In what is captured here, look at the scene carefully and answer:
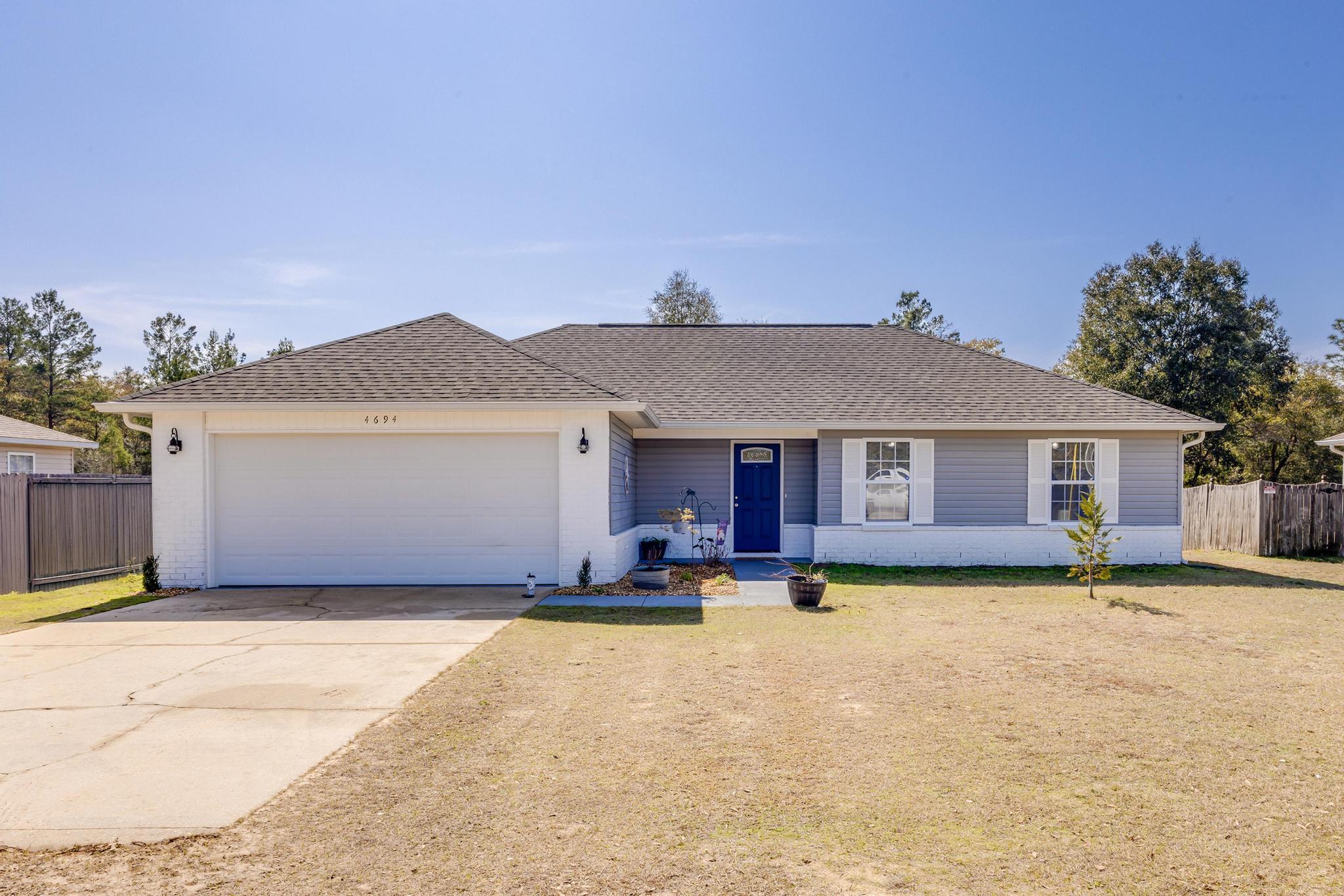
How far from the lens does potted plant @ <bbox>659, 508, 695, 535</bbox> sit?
42.0ft

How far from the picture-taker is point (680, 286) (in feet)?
128

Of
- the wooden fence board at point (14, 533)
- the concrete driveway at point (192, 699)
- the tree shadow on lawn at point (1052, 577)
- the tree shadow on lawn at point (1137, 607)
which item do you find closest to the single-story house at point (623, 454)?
the tree shadow on lawn at point (1052, 577)

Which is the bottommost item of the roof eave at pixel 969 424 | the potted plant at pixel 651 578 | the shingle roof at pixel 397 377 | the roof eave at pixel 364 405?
the potted plant at pixel 651 578

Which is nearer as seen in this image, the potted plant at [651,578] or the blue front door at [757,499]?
the potted plant at [651,578]

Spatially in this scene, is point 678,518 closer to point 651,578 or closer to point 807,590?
point 651,578

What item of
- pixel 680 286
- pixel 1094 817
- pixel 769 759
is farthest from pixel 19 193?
pixel 680 286

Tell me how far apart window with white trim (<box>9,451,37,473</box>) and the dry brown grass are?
16.9 meters

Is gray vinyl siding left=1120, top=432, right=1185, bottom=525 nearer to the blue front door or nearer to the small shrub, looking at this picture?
the blue front door

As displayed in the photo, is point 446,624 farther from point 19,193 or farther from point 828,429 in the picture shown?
point 19,193

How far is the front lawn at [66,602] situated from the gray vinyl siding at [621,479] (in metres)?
6.49

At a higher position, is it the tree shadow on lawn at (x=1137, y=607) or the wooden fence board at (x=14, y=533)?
the wooden fence board at (x=14, y=533)

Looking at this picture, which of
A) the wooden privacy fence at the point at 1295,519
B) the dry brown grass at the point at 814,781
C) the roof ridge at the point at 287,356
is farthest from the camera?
the wooden privacy fence at the point at 1295,519

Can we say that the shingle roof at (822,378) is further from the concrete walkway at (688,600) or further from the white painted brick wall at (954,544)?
the concrete walkway at (688,600)

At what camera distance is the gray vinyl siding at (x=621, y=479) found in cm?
1115
